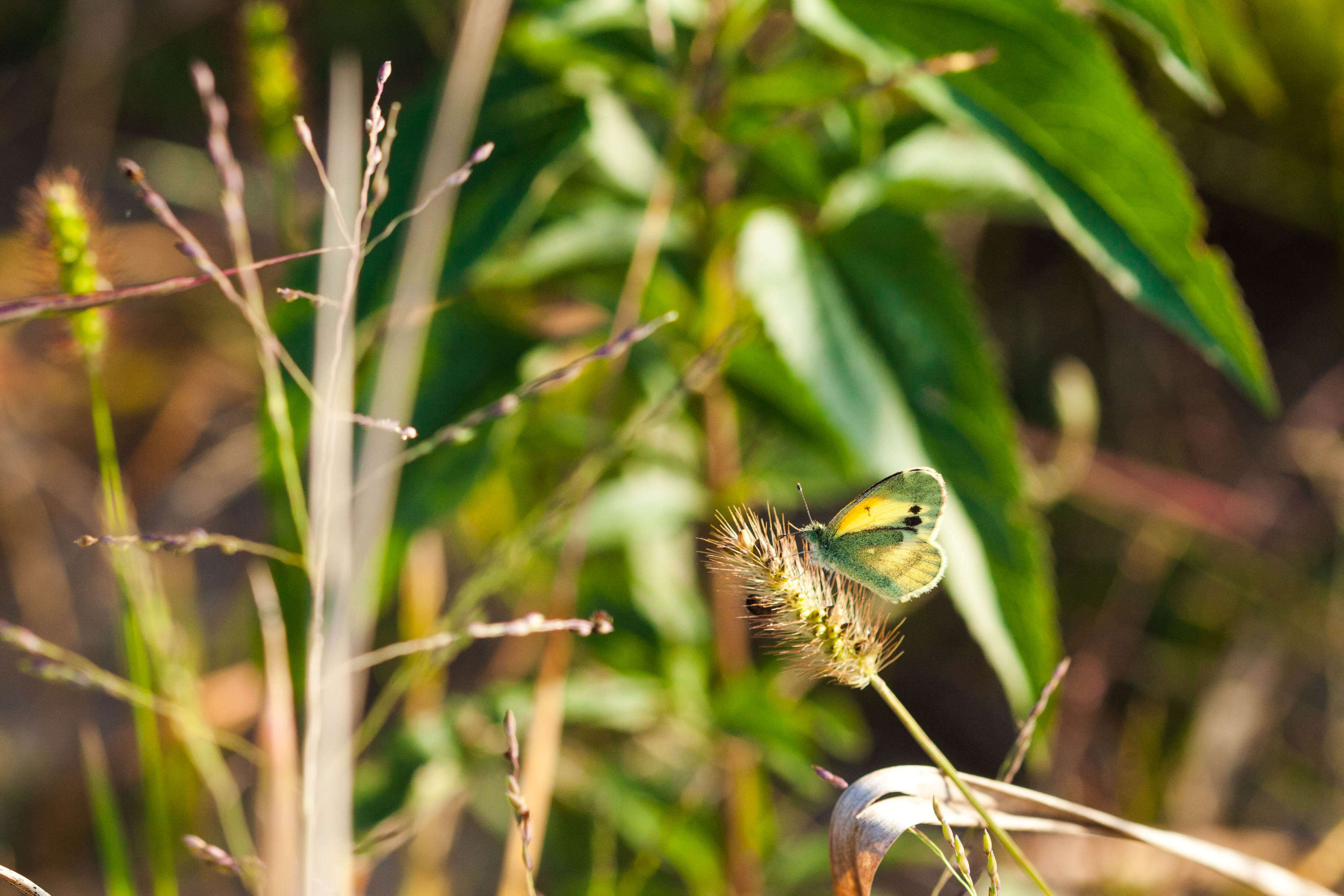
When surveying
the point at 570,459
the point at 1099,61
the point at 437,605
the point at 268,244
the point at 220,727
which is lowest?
the point at 220,727

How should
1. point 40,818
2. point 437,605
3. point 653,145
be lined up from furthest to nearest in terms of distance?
point 40,818
point 437,605
point 653,145

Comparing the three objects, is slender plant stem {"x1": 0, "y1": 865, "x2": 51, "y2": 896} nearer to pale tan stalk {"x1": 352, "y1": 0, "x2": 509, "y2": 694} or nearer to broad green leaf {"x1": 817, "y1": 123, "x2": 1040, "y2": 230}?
pale tan stalk {"x1": 352, "y1": 0, "x2": 509, "y2": 694}

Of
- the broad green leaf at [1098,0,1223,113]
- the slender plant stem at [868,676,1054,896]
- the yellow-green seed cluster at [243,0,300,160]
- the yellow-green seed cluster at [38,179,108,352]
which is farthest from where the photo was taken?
Answer: the yellow-green seed cluster at [243,0,300,160]

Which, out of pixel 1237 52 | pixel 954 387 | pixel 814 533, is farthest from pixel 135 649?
pixel 1237 52

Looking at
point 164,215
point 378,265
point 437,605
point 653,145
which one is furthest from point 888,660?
point 437,605

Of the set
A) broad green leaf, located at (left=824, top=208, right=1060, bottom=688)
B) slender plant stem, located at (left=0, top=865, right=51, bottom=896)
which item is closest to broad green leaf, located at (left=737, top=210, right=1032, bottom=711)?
broad green leaf, located at (left=824, top=208, right=1060, bottom=688)

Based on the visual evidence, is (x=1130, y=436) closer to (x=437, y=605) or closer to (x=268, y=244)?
(x=437, y=605)

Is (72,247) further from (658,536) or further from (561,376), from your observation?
(658,536)

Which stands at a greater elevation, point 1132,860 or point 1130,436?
point 1130,436
